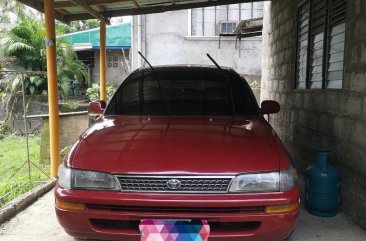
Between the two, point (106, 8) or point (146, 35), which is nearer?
point (106, 8)

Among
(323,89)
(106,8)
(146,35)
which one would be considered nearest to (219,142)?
(323,89)

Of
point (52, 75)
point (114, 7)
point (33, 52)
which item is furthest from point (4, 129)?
point (52, 75)

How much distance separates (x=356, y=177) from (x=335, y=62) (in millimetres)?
1530

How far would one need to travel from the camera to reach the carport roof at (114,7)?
252 inches

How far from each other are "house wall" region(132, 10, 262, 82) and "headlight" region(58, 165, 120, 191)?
40.3 feet

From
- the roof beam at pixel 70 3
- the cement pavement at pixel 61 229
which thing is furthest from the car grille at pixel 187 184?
the roof beam at pixel 70 3

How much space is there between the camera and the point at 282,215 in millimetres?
2627

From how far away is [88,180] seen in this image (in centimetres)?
272

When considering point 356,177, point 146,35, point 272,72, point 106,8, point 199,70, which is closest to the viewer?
point 356,177

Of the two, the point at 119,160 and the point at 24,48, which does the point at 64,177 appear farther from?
the point at 24,48

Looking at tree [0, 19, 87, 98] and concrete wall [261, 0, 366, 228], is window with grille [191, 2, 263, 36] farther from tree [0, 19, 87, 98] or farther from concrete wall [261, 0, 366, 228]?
concrete wall [261, 0, 366, 228]

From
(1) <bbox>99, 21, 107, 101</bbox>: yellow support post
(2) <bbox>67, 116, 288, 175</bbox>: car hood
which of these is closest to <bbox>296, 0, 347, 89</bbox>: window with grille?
(2) <bbox>67, 116, 288, 175</bbox>: car hood

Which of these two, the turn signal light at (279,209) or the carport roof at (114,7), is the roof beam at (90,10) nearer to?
the carport roof at (114,7)

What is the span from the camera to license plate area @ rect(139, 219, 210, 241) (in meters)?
2.48
